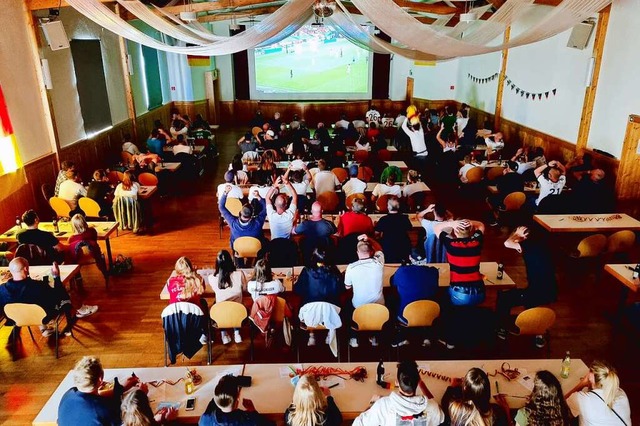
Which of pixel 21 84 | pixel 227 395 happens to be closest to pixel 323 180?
pixel 21 84

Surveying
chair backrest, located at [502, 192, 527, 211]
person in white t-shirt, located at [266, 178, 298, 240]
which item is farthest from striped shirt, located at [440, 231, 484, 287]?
chair backrest, located at [502, 192, 527, 211]

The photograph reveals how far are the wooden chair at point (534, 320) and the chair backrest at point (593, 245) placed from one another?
211cm

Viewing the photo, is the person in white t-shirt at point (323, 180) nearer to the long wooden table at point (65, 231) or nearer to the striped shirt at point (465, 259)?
Result: the long wooden table at point (65, 231)

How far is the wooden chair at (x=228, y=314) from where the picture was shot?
494cm

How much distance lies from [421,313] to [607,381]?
6.07 ft

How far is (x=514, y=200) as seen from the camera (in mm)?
8297

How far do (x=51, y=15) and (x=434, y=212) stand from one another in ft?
26.3

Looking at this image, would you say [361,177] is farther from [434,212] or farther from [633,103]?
[633,103]

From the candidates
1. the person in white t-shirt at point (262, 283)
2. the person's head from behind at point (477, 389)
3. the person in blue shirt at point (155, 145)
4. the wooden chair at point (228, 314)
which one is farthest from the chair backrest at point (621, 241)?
the person in blue shirt at point (155, 145)

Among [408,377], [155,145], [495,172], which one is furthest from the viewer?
[155,145]

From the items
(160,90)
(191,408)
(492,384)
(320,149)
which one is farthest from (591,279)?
(160,90)

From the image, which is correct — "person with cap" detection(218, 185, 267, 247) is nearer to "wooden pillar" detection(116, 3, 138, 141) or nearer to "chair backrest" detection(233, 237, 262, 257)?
"chair backrest" detection(233, 237, 262, 257)

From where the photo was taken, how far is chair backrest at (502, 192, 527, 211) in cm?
827

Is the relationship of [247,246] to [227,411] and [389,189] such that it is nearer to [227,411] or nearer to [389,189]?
[389,189]
